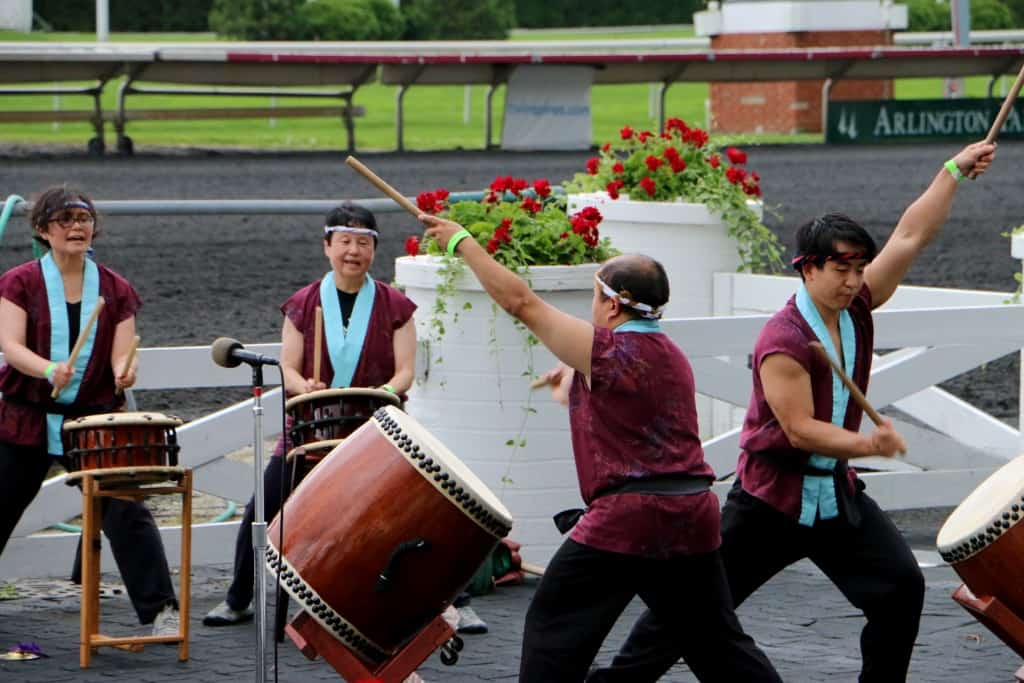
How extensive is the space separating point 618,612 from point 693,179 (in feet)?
19.1

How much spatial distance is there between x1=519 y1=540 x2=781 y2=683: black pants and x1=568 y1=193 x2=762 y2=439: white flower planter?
5304mm

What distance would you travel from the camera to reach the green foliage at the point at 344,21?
51.5 meters

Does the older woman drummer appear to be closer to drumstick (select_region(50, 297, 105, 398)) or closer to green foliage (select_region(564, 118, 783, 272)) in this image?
drumstick (select_region(50, 297, 105, 398))

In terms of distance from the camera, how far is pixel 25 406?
24.6ft

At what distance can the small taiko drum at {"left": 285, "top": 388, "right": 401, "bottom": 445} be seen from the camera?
712 centimetres

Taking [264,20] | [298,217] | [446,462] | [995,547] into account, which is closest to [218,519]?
[446,462]

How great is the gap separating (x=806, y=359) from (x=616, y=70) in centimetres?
2622

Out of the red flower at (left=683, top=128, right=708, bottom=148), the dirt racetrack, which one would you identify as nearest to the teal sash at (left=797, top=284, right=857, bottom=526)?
the red flower at (left=683, top=128, right=708, bottom=148)

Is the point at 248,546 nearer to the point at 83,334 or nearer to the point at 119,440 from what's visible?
the point at 119,440

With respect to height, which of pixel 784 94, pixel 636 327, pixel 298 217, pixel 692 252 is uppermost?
pixel 784 94

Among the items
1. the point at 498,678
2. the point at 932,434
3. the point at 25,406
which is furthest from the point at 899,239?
the point at 932,434

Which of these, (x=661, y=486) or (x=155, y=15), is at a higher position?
(x=155, y=15)

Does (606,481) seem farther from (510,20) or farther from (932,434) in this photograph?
(510,20)

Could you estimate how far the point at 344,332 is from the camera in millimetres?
7684
